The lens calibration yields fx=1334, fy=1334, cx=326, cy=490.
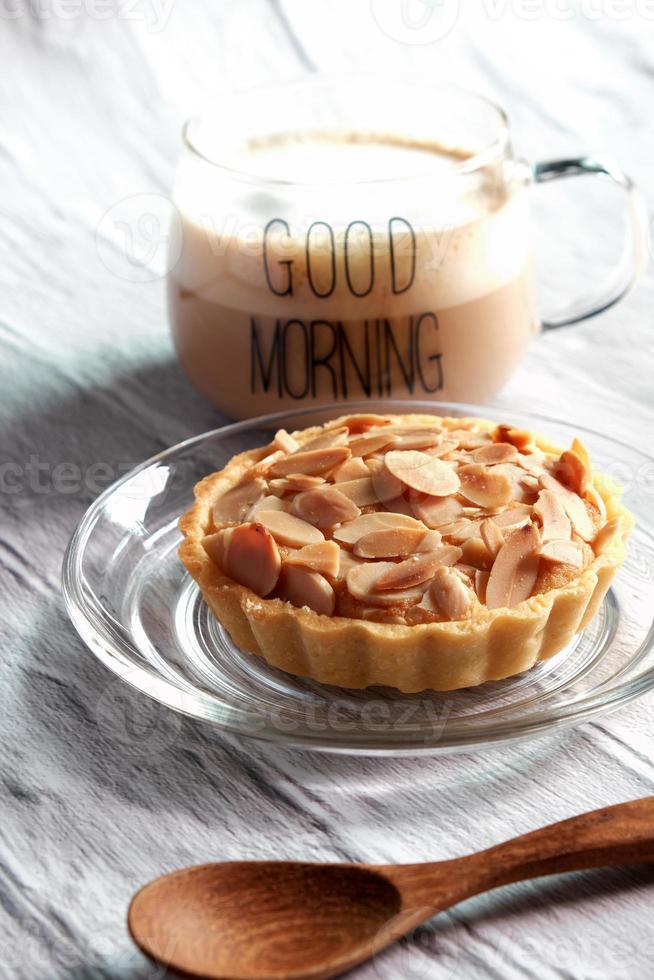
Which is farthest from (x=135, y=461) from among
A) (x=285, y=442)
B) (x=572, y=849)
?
(x=572, y=849)

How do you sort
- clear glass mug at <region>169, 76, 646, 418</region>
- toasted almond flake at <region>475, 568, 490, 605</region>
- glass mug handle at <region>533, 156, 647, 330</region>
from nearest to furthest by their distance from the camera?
toasted almond flake at <region>475, 568, 490, 605</region> → clear glass mug at <region>169, 76, 646, 418</region> → glass mug handle at <region>533, 156, 647, 330</region>

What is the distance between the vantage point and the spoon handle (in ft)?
2.87

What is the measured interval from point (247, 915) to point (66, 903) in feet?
0.45

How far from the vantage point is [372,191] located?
4.38ft

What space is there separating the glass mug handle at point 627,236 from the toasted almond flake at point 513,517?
0.51m

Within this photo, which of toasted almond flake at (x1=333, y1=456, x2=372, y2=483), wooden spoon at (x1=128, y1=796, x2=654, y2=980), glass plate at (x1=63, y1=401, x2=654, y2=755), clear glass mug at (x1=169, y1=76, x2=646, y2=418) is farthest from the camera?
clear glass mug at (x1=169, y1=76, x2=646, y2=418)

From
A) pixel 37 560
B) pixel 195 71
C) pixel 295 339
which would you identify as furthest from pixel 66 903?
pixel 195 71

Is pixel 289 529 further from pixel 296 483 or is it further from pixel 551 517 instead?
pixel 551 517

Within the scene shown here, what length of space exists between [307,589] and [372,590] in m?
0.05

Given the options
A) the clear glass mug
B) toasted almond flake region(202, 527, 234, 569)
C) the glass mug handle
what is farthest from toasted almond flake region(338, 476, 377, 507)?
the glass mug handle

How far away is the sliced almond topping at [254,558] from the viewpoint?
1063mm

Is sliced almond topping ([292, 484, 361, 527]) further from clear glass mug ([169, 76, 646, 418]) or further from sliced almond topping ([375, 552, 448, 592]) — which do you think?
clear glass mug ([169, 76, 646, 418])

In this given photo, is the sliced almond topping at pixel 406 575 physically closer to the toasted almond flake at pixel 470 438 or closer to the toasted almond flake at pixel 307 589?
the toasted almond flake at pixel 307 589

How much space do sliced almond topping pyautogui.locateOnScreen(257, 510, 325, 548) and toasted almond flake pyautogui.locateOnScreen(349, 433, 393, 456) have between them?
108 millimetres
